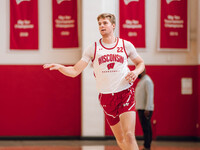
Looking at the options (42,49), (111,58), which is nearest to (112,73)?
(111,58)

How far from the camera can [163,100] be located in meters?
9.94

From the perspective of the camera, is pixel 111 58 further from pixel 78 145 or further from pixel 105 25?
pixel 78 145

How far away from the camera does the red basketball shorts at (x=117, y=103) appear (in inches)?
186

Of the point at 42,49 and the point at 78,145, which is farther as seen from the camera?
the point at 42,49

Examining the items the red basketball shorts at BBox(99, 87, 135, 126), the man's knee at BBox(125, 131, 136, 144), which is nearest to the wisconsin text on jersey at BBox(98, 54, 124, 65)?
the red basketball shorts at BBox(99, 87, 135, 126)

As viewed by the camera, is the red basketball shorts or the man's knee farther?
the red basketball shorts

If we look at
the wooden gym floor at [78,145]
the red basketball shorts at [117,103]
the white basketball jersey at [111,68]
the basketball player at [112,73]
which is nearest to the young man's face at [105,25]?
the basketball player at [112,73]

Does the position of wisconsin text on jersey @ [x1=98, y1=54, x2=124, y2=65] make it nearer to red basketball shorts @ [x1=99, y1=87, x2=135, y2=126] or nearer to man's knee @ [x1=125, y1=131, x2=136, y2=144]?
red basketball shorts @ [x1=99, y1=87, x2=135, y2=126]

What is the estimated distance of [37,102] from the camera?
390 inches

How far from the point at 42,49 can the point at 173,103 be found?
4184 mm

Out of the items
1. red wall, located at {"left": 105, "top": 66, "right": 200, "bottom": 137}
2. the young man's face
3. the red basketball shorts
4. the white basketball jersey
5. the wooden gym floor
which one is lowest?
the wooden gym floor

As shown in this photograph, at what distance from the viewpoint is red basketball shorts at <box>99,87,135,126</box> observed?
473cm

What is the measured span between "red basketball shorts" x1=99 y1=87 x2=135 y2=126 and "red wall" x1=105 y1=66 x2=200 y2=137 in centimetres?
523

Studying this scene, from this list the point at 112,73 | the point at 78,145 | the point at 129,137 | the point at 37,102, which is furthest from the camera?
the point at 37,102
